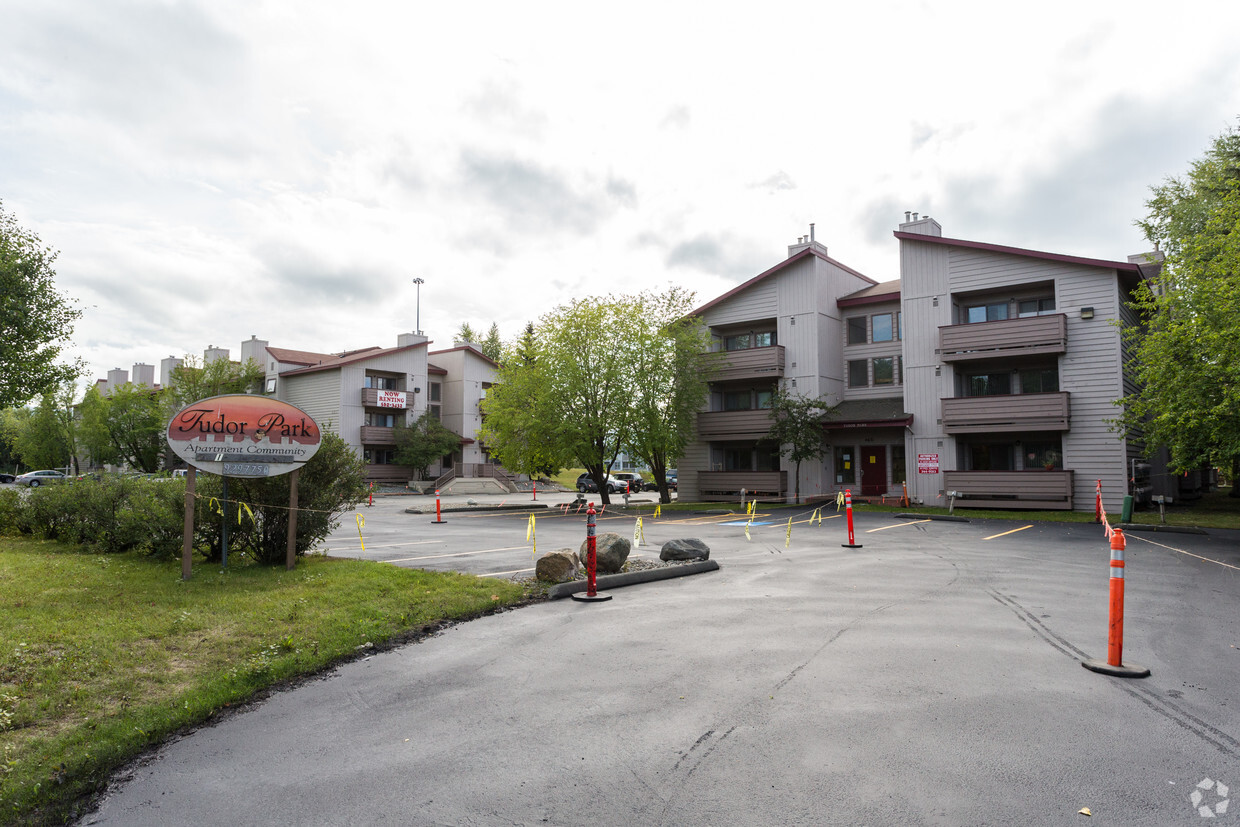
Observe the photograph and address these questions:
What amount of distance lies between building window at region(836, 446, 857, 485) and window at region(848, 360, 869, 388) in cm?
327

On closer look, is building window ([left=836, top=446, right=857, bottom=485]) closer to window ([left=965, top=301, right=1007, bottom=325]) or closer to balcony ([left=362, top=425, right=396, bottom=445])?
window ([left=965, top=301, right=1007, bottom=325])

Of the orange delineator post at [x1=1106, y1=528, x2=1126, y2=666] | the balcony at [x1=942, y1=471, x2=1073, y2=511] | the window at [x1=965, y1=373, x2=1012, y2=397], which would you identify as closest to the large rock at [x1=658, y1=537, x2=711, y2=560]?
the orange delineator post at [x1=1106, y1=528, x2=1126, y2=666]

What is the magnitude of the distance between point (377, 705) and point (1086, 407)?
28.2 m

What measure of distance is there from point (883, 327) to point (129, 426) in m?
56.4

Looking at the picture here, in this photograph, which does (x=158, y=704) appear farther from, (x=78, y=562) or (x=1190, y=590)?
(x=1190, y=590)

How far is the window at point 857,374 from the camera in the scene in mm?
33875

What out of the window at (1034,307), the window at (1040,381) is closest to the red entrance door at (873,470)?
the window at (1040,381)

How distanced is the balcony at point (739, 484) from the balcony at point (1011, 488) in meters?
7.15

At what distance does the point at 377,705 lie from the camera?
225 inches

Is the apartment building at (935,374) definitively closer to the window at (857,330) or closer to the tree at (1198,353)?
the window at (857,330)

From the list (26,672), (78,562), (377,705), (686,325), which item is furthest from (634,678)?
(686,325)

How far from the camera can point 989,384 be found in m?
29.3

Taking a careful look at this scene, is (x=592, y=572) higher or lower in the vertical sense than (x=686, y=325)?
lower

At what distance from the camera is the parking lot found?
4008 millimetres
